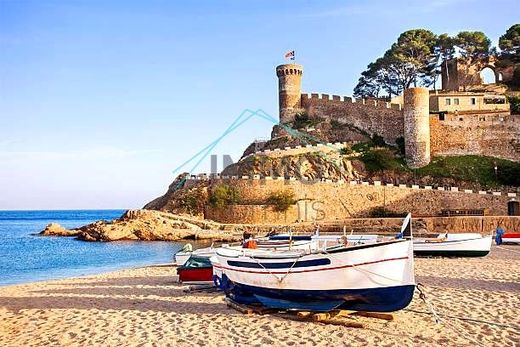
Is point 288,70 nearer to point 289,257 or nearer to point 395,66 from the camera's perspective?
point 395,66

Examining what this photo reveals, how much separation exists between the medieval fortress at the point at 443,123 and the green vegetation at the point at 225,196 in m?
13.1

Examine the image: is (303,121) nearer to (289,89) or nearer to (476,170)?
(289,89)

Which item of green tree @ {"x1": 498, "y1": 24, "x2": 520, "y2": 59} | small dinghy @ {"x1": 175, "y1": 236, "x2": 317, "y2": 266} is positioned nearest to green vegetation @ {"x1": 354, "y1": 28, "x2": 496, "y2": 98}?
green tree @ {"x1": 498, "y1": 24, "x2": 520, "y2": 59}

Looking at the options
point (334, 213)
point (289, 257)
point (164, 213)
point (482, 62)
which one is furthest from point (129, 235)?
point (482, 62)

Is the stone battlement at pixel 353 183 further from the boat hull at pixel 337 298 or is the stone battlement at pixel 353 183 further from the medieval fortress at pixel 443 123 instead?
the boat hull at pixel 337 298

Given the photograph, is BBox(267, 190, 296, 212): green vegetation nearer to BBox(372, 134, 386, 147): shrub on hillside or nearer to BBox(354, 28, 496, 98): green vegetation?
BBox(372, 134, 386, 147): shrub on hillside

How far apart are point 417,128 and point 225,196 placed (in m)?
14.7

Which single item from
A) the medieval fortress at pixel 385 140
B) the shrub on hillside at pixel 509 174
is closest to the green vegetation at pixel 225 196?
the medieval fortress at pixel 385 140

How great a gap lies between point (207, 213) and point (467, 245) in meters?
21.1

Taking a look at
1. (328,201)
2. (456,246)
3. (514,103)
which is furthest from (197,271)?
(514,103)

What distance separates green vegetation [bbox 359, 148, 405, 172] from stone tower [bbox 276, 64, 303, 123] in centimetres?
951

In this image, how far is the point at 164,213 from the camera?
37031mm

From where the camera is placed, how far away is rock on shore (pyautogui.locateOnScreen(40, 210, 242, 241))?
113ft

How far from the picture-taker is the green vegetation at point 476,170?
1484 inches
